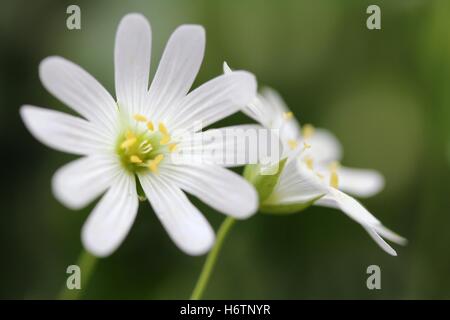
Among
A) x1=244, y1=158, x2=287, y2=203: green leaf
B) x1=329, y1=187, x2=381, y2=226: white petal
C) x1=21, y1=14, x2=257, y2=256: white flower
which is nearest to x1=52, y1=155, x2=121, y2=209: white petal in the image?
x1=21, y1=14, x2=257, y2=256: white flower

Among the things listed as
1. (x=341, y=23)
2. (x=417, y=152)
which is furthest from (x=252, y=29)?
(x=417, y=152)

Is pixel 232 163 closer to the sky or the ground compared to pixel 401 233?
closer to the sky

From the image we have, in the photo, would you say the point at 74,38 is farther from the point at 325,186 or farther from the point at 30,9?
the point at 325,186

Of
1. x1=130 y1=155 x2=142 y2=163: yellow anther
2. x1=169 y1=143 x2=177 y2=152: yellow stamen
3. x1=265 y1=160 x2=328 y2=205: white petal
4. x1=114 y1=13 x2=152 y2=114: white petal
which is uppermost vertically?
x1=114 y1=13 x2=152 y2=114: white petal

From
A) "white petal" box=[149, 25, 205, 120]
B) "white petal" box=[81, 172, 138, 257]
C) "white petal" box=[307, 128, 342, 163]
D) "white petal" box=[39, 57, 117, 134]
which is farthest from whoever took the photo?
"white petal" box=[307, 128, 342, 163]

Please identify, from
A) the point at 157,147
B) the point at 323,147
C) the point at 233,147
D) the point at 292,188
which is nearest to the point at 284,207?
the point at 292,188

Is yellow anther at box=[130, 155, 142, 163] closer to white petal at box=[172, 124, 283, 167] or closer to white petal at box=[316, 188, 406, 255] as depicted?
white petal at box=[172, 124, 283, 167]

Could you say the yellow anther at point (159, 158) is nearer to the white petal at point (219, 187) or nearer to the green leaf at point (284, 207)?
the white petal at point (219, 187)

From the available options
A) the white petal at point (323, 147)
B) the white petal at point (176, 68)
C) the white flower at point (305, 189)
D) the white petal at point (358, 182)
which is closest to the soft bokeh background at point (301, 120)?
the white petal at point (323, 147)
